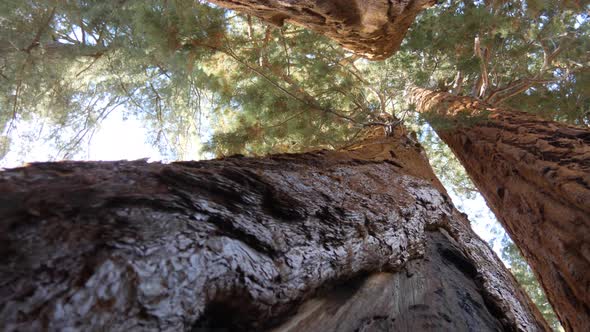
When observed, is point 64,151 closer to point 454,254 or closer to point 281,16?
point 281,16

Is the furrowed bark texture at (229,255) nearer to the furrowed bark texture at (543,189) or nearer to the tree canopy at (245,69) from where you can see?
the furrowed bark texture at (543,189)

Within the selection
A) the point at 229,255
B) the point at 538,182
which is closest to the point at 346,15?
the point at 538,182

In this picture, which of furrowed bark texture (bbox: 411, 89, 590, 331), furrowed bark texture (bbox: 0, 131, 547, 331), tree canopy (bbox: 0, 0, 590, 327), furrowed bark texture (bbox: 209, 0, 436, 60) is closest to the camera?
furrowed bark texture (bbox: 0, 131, 547, 331)

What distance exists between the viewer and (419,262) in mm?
1933

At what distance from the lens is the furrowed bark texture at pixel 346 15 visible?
9.37 ft

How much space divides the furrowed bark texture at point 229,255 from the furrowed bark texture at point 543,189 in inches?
12.2

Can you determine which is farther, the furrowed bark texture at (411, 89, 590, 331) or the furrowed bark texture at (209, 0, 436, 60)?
the furrowed bark texture at (209, 0, 436, 60)

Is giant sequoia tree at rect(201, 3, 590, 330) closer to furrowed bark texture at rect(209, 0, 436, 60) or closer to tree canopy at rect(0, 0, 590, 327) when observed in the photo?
tree canopy at rect(0, 0, 590, 327)

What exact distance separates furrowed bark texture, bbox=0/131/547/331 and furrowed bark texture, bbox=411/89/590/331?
0.31 meters

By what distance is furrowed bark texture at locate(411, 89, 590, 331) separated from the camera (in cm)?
200

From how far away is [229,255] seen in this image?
101 centimetres

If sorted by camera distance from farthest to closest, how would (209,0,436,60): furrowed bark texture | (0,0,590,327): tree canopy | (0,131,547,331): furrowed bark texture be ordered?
(0,0,590,327): tree canopy < (209,0,436,60): furrowed bark texture < (0,131,547,331): furrowed bark texture

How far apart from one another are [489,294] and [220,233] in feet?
4.79

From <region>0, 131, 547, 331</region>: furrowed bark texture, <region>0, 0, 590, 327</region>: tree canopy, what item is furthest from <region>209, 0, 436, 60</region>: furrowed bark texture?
<region>0, 131, 547, 331</region>: furrowed bark texture
